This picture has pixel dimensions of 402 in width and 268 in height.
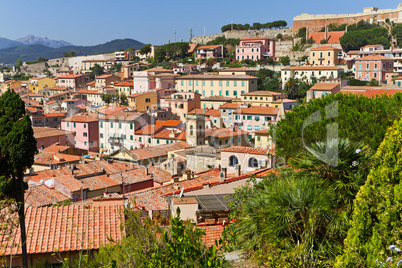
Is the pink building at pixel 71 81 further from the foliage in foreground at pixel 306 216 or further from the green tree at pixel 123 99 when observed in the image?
the foliage in foreground at pixel 306 216

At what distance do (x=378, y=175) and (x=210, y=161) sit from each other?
15391mm

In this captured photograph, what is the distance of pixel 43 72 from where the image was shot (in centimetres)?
8869

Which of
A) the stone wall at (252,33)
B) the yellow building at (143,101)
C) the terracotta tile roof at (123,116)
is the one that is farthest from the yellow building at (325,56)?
the terracotta tile roof at (123,116)

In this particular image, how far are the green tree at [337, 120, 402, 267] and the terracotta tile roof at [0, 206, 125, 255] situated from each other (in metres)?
3.24

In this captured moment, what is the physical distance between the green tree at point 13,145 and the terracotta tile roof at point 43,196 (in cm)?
545

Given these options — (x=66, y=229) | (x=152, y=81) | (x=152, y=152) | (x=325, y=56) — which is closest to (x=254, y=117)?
(x=152, y=152)

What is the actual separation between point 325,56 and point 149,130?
112ft

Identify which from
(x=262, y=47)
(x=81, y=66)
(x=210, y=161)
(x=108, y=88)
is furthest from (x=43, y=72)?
(x=210, y=161)

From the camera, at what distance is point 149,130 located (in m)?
31.6

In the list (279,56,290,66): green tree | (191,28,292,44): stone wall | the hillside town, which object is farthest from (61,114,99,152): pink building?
(191,28,292,44): stone wall

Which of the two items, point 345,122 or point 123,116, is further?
point 123,116

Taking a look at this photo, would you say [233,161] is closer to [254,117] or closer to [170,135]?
[170,135]

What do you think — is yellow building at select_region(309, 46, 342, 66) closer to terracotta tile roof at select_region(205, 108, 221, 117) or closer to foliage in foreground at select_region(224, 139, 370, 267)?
terracotta tile roof at select_region(205, 108, 221, 117)

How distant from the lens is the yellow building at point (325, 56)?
56750 mm
